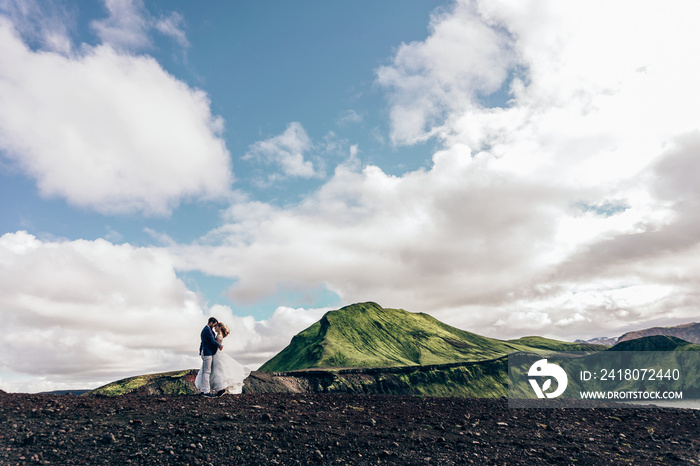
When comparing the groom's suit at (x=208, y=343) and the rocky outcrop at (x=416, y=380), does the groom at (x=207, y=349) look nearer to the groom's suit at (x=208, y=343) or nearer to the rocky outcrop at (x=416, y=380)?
the groom's suit at (x=208, y=343)

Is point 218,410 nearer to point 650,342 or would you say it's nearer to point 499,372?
point 499,372

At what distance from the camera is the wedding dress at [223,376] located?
17841 millimetres

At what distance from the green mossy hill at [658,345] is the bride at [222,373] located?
651 ft

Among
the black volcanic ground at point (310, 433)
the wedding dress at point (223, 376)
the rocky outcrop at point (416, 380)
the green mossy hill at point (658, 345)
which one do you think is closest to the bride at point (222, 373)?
the wedding dress at point (223, 376)

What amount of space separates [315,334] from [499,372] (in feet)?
306

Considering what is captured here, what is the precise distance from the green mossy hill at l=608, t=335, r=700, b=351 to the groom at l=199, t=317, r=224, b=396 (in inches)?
7860

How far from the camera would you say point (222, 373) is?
706 inches

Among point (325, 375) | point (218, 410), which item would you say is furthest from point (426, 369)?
point (218, 410)

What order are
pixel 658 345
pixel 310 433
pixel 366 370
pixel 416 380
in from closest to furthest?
pixel 310 433 < pixel 366 370 < pixel 416 380 < pixel 658 345

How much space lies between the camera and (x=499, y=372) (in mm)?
138875

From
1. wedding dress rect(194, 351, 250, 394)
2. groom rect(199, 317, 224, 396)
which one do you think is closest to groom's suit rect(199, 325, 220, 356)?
groom rect(199, 317, 224, 396)

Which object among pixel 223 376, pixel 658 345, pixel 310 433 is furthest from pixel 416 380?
pixel 658 345

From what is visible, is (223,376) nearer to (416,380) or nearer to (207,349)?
(207,349)

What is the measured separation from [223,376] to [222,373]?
14 cm
